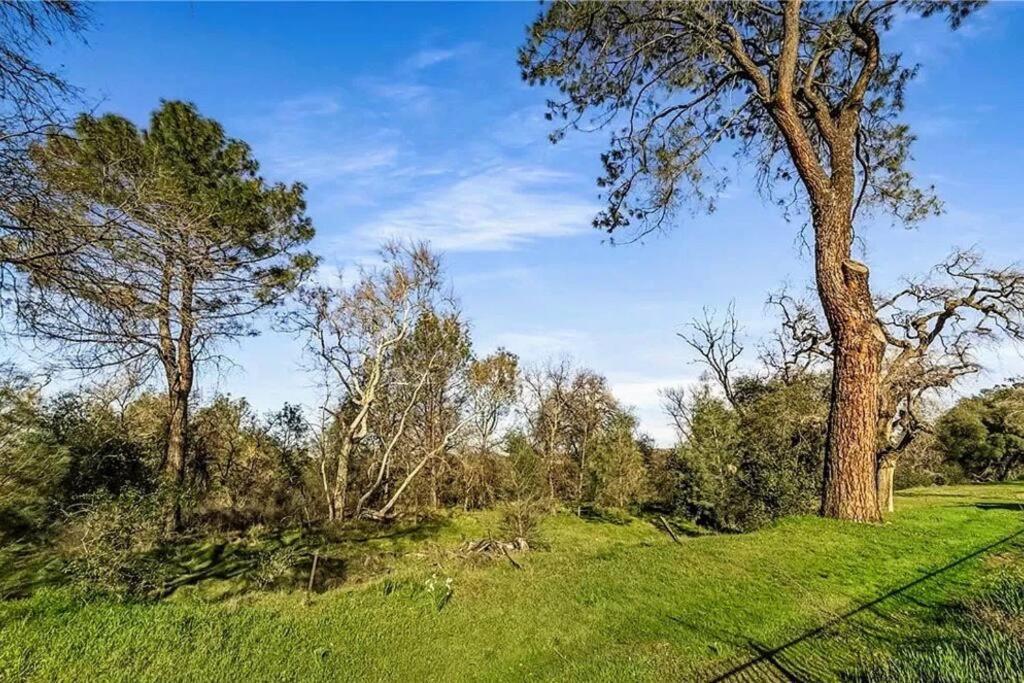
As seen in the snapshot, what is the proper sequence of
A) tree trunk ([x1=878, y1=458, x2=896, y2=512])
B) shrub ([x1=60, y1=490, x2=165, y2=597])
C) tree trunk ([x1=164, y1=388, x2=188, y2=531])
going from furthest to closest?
tree trunk ([x1=878, y1=458, x2=896, y2=512]) < tree trunk ([x1=164, y1=388, x2=188, y2=531]) < shrub ([x1=60, y1=490, x2=165, y2=597])

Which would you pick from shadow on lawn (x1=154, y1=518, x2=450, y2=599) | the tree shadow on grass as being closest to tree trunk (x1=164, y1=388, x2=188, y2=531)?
shadow on lawn (x1=154, y1=518, x2=450, y2=599)

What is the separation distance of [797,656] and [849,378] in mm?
5099

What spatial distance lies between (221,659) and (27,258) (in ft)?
10.5

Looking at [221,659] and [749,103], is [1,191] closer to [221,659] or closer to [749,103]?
[221,659]

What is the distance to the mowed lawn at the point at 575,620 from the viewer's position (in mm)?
3973

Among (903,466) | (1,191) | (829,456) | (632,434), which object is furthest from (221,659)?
(903,466)

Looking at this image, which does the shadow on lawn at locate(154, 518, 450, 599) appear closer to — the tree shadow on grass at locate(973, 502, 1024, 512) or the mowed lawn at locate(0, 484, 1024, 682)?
the mowed lawn at locate(0, 484, 1024, 682)

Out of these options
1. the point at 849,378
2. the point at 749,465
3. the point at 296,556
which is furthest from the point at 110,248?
the point at 749,465

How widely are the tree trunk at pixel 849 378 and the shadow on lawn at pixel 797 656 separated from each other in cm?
287

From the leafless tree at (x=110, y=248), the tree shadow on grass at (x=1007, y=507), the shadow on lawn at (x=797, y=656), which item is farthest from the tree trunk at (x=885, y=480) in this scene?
the leafless tree at (x=110, y=248)

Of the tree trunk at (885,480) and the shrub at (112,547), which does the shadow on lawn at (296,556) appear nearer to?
the shrub at (112,547)

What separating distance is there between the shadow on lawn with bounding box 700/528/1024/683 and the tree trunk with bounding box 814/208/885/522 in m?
2.87

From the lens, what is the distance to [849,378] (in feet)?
25.5

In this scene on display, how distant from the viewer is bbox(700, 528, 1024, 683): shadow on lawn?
3.58 meters
